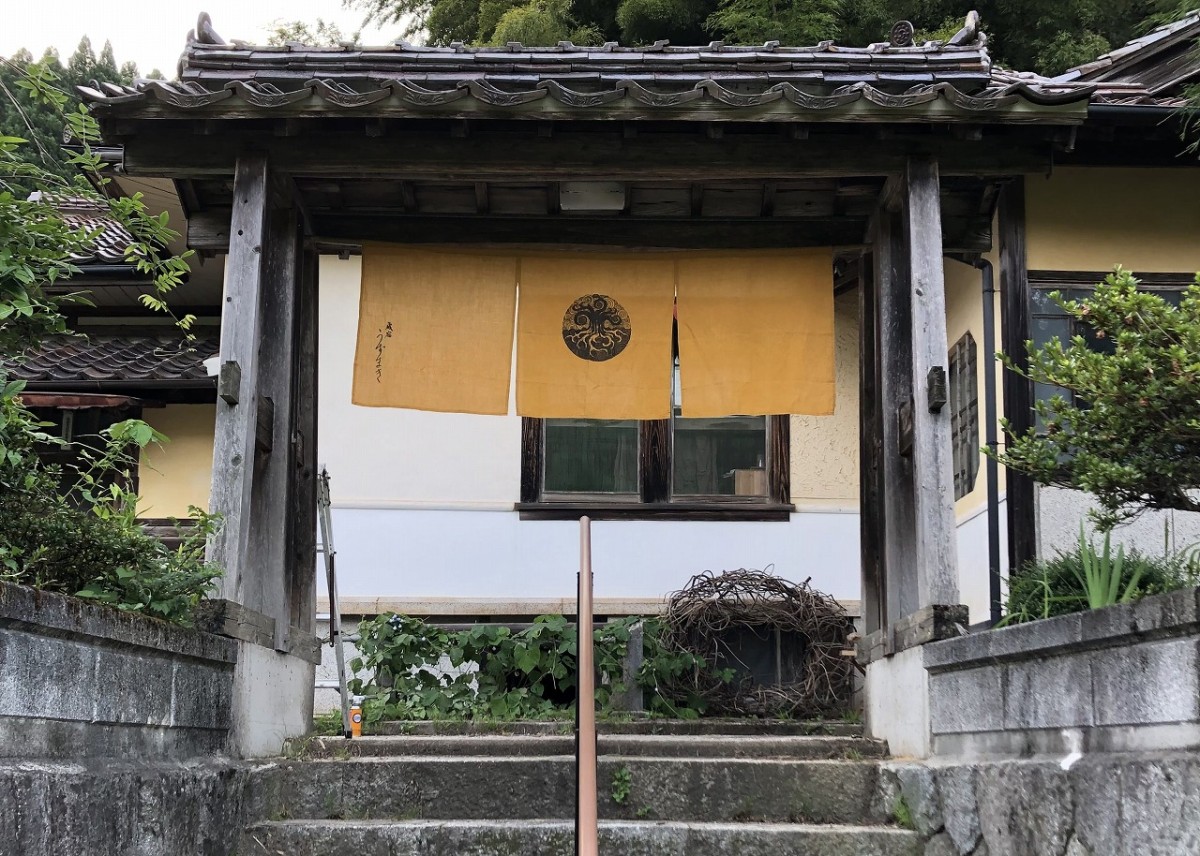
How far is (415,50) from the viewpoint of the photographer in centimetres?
701

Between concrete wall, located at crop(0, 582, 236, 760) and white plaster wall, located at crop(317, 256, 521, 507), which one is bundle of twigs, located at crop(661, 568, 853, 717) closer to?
white plaster wall, located at crop(317, 256, 521, 507)

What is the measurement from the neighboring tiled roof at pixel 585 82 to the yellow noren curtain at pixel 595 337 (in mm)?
1272

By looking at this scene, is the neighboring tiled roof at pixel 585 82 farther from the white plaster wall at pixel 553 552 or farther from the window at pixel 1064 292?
the white plaster wall at pixel 553 552

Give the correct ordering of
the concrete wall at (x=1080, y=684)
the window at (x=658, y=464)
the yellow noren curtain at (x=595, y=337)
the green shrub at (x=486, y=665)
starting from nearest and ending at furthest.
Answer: the concrete wall at (x=1080, y=684) < the yellow noren curtain at (x=595, y=337) < the green shrub at (x=486, y=665) < the window at (x=658, y=464)

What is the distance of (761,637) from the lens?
9.10 meters

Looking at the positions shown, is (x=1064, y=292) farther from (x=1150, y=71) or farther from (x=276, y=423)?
(x=276, y=423)

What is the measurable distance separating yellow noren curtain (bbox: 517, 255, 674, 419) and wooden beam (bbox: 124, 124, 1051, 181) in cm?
128

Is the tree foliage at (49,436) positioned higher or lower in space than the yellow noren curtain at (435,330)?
lower

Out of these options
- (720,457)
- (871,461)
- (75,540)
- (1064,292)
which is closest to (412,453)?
(720,457)

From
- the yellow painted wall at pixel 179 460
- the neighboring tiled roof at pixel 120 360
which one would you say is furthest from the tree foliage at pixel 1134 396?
the yellow painted wall at pixel 179 460

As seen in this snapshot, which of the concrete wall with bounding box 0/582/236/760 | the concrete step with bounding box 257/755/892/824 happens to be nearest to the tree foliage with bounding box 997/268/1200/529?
the concrete step with bounding box 257/755/892/824

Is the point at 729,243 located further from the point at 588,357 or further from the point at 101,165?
the point at 101,165

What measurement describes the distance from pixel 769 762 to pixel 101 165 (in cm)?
378

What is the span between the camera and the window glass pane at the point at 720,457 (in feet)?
34.3
